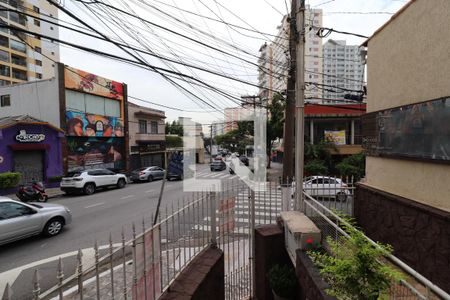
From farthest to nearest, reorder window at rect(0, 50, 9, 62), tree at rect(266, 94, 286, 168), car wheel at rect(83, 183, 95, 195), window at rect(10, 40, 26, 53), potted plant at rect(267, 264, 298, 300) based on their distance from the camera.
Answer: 1. window at rect(10, 40, 26, 53)
2. window at rect(0, 50, 9, 62)
3. tree at rect(266, 94, 286, 168)
4. car wheel at rect(83, 183, 95, 195)
5. potted plant at rect(267, 264, 298, 300)

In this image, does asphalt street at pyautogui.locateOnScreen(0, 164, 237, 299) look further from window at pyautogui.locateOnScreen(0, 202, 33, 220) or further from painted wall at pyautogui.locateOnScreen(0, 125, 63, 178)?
painted wall at pyautogui.locateOnScreen(0, 125, 63, 178)

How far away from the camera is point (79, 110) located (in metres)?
22.4

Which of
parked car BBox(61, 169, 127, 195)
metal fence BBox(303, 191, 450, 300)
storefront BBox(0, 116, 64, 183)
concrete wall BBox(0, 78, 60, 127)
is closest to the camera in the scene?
metal fence BBox(303, 191, 450, 300)

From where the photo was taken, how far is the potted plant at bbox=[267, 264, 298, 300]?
5.00m

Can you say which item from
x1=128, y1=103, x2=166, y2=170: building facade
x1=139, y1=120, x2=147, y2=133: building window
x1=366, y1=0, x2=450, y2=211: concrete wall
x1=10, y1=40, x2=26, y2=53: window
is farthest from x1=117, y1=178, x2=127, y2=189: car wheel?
x1=10, y1=40, x2=26, y2=53: window

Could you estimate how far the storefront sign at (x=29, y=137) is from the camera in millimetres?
18031

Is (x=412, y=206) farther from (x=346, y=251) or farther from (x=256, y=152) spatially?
(x=256, y=152)

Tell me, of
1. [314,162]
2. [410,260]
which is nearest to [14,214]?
[410,260]

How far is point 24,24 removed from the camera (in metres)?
40.6

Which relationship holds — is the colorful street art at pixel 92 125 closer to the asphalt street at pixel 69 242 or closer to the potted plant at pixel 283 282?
the asphalt street at pixel 69 242

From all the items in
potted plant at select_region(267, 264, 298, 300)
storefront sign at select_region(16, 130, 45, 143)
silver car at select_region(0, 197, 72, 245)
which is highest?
storefront sign at select_region(16, 130, 45, 143)

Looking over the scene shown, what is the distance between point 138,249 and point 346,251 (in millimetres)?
2115

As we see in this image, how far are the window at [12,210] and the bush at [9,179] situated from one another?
428 inches

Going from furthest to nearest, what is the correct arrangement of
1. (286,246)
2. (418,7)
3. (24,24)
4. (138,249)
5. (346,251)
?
(24,24), (286,246), (418,7), (138,249), (346,251)
